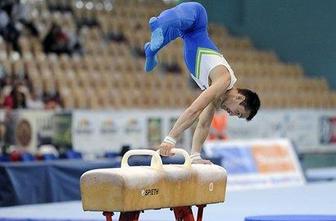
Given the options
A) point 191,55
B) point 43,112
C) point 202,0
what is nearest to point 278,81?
point 202,0

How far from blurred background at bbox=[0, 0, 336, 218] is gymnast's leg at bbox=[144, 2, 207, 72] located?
363 centimetres

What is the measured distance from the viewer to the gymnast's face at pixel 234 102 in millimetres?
7164

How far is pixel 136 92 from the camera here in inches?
667

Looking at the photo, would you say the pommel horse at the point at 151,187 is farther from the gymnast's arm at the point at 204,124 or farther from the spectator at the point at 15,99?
the spectator at the point at 15,99

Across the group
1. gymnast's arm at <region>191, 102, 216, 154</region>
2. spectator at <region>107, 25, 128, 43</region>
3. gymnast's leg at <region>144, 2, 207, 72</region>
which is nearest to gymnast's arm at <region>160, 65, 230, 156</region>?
gymnast's arm at <region>191, 102, 216, 154</region>

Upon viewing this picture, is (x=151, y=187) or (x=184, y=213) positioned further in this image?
(x=184, y=213)

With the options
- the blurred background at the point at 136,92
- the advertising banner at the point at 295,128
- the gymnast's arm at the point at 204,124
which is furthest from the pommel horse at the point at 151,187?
the advertising banner at the point at 295,128

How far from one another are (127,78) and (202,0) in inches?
167

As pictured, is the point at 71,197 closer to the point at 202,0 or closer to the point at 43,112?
the point at 43,112

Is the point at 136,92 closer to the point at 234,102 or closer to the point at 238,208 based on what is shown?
the point at 238,208

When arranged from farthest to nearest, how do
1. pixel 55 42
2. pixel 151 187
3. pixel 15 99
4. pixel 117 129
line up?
pixel 55 42
pixel 117 129
pixel 15 99
pixel 151 187

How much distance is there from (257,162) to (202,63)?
22.4ft

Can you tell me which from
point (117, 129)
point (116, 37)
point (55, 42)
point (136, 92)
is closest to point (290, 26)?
point (116, 37)

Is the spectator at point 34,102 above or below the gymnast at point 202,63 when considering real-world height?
below
